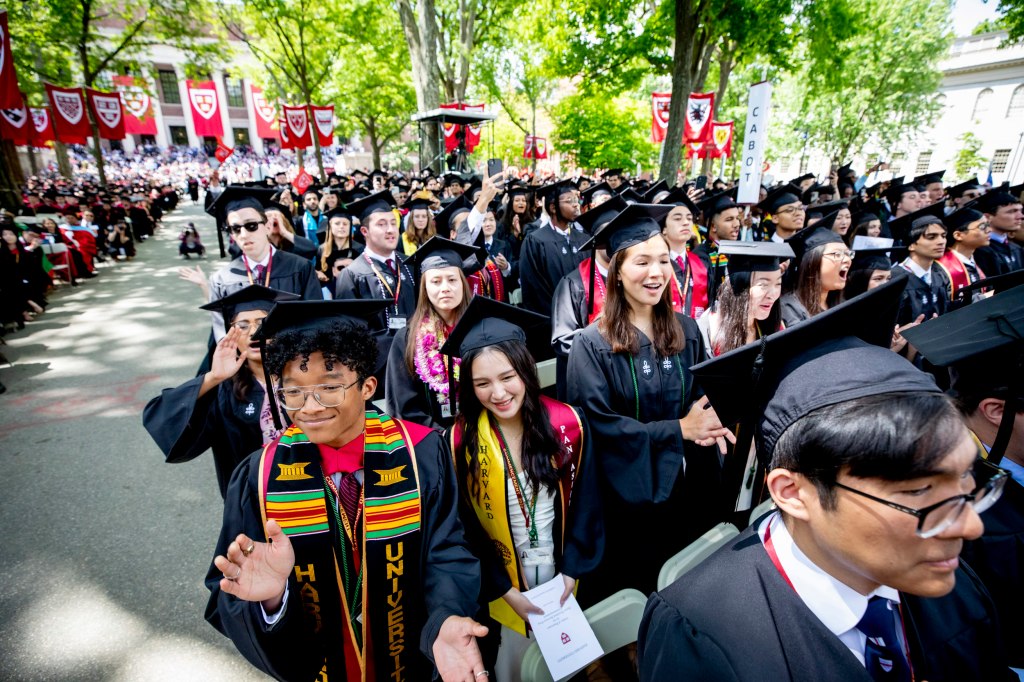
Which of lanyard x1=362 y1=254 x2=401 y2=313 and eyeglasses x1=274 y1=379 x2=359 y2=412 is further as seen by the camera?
lanyard x1=362 y1=254 x2=401 y2=313

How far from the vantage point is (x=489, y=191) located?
14.5 feet

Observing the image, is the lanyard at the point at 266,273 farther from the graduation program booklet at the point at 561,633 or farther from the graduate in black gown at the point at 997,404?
the graduate in black gown at the point at 997,404

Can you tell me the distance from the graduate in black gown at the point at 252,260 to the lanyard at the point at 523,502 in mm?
2712

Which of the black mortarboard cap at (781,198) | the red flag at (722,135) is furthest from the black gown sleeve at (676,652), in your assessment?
the red flag at (722,135)

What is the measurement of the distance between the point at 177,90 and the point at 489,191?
6192cm

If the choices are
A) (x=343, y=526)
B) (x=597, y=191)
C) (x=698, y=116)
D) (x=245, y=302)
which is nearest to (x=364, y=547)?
(x=343, y=526)

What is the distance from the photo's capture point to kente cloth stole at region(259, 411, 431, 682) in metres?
1.61

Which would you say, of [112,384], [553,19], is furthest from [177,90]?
[112,384]

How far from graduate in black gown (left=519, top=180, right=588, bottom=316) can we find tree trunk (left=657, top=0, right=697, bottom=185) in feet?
19.6

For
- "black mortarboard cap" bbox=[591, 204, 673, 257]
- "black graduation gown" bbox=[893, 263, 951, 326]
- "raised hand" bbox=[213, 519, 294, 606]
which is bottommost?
"raised hand" bbox=[213, 519, 294, 606]

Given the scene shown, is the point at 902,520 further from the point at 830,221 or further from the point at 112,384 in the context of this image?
the point at 112,384

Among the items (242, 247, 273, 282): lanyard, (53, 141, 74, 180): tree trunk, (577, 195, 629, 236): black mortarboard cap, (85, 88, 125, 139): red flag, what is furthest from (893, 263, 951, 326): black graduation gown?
(53, 141, 74, 180): tree trunk

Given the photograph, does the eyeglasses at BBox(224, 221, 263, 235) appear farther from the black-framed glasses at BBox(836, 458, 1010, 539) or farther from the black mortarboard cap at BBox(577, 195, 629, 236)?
the black-framed glasses at BBox(836, 458, 1010, 539)

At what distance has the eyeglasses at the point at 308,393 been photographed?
1.55m
